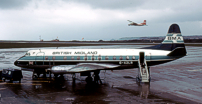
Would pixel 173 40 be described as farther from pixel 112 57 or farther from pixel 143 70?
pixel 112 57

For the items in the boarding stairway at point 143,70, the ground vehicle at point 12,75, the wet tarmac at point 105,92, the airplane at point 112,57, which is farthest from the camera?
the airplane at point 112,57

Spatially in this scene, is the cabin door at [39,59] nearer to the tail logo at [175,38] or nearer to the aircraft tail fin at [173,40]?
the aircraft tail fin at [173,40]

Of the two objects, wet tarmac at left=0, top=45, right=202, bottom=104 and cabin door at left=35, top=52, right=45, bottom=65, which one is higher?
cabin door at left=35, top=52, right=45, bottom=65

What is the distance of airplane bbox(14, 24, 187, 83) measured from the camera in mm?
22453

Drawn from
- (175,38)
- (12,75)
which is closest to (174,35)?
(175,38)

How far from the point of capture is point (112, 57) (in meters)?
22.8

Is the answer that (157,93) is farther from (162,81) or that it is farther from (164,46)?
(164,46)

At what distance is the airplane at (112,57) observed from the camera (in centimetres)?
2245

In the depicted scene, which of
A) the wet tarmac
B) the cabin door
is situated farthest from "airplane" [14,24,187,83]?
the wet tarmac

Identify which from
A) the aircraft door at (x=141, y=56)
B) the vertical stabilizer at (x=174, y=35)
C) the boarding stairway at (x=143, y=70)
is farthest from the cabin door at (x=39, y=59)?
the vertical stabilizer at (x=174, y=35)

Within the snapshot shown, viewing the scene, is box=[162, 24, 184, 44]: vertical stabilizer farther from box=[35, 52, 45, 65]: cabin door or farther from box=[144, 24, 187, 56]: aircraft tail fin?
box=[35, 52, 45, 65]: cabin door

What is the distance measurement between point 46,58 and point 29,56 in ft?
8.62

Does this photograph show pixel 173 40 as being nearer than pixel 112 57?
No

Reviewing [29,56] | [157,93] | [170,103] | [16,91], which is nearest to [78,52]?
[29,56]
